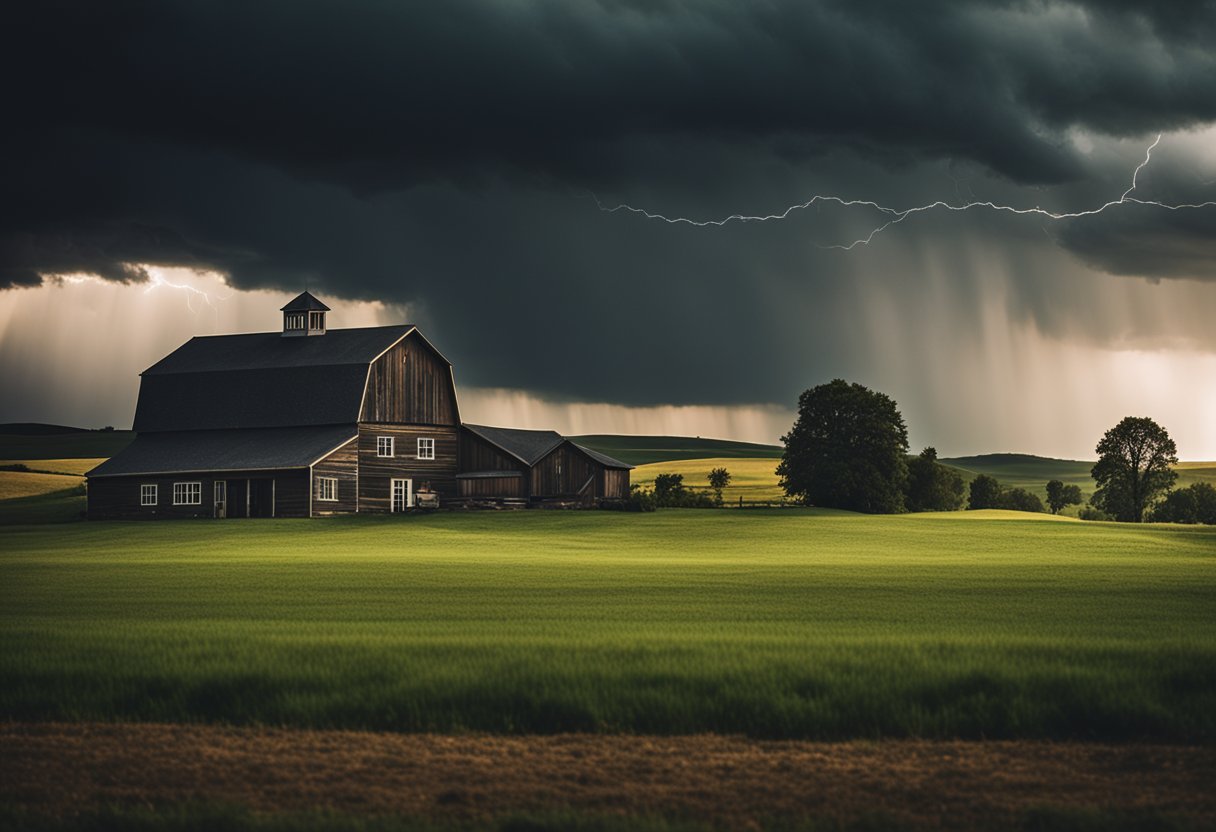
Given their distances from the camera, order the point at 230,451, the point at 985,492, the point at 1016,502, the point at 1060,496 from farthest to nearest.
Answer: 1. the point at 1060,496
2. the point at 1016,502
3. the point at 985,492
4. the point at 230,451

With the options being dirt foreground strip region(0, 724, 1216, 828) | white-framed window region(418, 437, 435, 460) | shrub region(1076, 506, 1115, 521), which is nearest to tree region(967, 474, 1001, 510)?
shrub region(1076, 506, 1115, 521)

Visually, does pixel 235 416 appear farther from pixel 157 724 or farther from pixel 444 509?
pixel 157 724

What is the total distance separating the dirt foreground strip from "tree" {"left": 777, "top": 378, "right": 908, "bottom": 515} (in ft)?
282

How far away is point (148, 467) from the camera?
78.6 m

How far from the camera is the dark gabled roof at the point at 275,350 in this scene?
83250 millimetres

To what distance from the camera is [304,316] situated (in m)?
89.6

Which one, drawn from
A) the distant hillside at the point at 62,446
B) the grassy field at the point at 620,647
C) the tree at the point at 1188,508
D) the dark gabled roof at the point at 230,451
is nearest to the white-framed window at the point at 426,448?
the dark gabled roof at the point at 230,451

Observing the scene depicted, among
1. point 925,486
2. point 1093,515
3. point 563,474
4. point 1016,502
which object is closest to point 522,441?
point 563,474

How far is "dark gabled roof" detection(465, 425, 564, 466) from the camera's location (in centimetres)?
8644

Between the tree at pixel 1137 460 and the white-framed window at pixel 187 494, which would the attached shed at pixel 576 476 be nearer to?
the white-framed window at pixel 187 494

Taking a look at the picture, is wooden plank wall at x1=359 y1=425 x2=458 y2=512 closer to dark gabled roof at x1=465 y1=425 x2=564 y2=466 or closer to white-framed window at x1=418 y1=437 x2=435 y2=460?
white-framed window at x1=418 y1=437 x2=435 y2=460

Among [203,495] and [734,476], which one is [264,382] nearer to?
[203,495]

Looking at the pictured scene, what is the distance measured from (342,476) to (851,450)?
4114cm

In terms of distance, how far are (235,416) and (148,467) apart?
Result: 7.24 m
